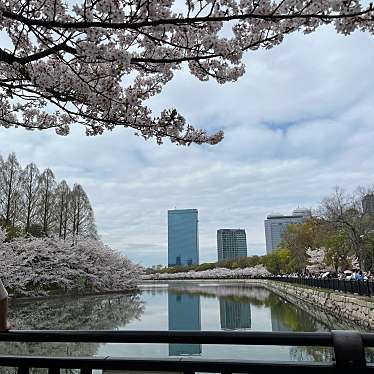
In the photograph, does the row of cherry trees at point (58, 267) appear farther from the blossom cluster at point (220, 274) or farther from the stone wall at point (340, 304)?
the blossom cluster at point (220, 274)

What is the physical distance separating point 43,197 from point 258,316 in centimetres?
1556

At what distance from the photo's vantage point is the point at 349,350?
1.06 metres

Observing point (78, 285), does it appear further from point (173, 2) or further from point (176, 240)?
point (176, 240)

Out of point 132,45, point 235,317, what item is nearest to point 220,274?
point 235,317

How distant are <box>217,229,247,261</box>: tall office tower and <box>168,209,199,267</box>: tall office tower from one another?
753cm

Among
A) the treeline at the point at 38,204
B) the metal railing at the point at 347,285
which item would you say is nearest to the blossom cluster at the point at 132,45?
the metal railing at the point at 347,285

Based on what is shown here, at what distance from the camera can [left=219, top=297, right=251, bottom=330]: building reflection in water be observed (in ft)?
37.0

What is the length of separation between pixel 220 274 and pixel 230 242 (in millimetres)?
23822

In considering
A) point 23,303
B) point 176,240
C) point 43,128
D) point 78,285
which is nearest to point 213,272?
point 176,240

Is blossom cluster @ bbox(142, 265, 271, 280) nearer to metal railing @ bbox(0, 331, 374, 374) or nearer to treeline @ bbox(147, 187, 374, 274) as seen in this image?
treeline @ bbox(147, 187, 374, 274)

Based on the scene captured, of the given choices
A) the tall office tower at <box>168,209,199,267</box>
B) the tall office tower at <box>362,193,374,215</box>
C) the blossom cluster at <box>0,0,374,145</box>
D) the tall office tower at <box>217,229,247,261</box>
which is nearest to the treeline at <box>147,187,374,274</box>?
the tall office tower at <box>362,193,374,215</box>

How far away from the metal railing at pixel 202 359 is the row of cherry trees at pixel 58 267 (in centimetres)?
1506

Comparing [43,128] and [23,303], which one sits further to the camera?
[23,303]

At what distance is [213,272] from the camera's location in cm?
5984
